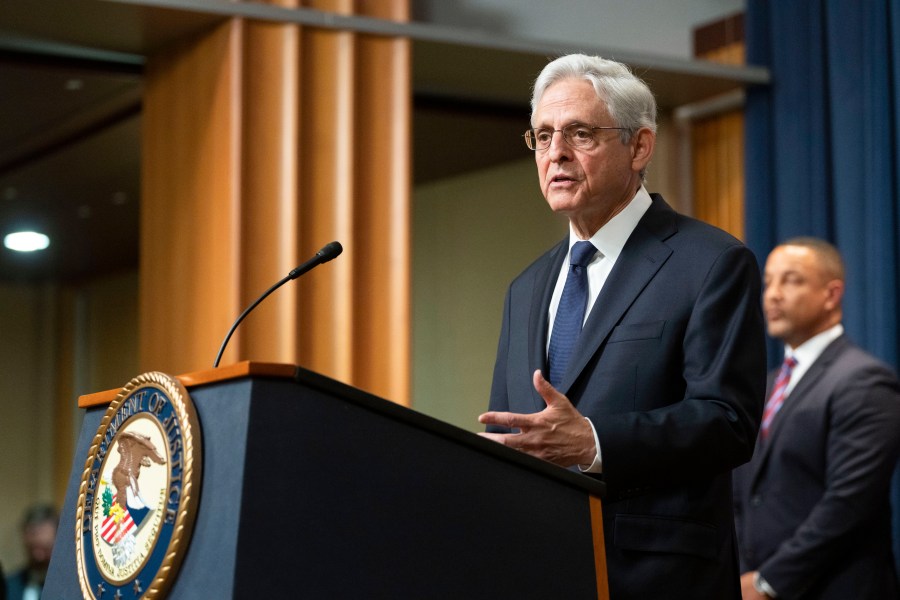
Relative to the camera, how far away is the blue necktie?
2.32 meters

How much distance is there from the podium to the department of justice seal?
0.02 metres

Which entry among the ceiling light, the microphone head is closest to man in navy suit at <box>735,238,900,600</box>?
the microphone head

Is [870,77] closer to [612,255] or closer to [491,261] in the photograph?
[491,261]

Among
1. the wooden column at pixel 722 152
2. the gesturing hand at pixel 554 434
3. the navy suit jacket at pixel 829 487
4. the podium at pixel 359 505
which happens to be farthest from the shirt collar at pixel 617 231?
the wooden column at pixel 722 152

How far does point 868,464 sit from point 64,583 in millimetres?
3003

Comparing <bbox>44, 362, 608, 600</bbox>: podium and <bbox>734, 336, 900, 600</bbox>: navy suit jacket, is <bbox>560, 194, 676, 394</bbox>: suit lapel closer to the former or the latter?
<bbox>44, 362, 608, 600</bbox>: podium

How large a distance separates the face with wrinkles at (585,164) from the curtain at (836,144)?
336 cm

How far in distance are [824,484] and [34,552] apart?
3012mm

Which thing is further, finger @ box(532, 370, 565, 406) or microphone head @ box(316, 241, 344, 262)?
microphone head @ box(316, 241, 344, 262)

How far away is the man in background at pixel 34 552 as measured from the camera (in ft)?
16.3

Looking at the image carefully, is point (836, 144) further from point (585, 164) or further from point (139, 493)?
point (139, 493)

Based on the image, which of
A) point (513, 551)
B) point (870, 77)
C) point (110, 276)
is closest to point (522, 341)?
point (513, 551)

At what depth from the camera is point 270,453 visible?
1.60 m

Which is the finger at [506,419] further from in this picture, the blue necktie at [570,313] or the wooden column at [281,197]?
the wooden column at [281,197]
